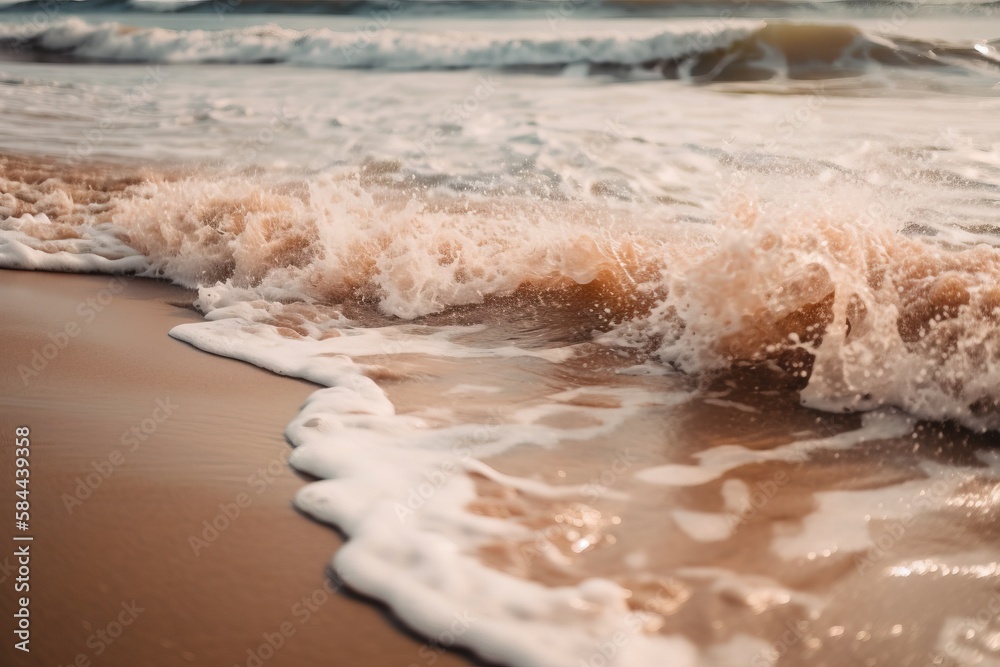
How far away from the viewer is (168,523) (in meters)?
2.50

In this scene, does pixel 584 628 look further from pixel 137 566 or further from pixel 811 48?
pixel 811 48

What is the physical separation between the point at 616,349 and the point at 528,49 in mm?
15655

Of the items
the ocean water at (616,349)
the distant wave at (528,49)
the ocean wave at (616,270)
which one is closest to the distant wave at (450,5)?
the distant wave at (528,49)

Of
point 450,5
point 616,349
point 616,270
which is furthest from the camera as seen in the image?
point 450,5

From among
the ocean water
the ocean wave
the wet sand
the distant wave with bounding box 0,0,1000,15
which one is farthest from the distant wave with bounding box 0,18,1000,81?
the wet sand

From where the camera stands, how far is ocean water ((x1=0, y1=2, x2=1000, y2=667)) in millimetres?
2252

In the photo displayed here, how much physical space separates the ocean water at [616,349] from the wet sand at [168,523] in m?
0.13

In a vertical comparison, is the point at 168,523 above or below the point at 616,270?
below

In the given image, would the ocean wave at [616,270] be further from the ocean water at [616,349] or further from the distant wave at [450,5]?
the distant wave at [450,5]

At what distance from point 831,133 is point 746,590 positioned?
7.86 m

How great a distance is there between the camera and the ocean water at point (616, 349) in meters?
2.25

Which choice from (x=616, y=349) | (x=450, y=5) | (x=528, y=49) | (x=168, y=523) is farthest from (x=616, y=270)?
(x=450, y=5)

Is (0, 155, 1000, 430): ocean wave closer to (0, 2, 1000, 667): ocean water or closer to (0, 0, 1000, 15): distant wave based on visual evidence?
(0, 2, 1000, 667): ocean water

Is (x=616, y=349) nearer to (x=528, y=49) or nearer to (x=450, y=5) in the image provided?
(x=528, y=49)
